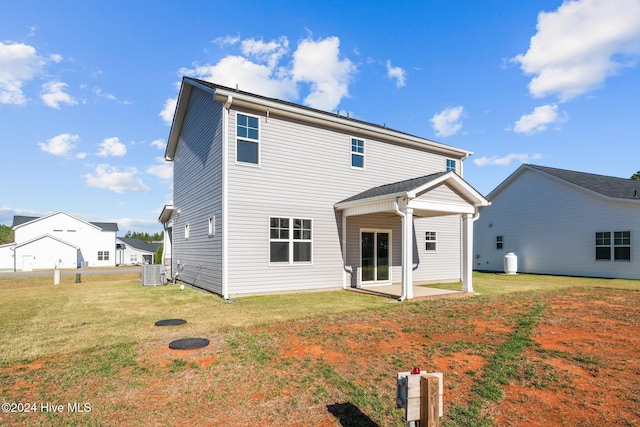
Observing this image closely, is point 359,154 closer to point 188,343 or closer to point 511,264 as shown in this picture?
point 188,343

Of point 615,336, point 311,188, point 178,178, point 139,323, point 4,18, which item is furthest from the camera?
point 178,178

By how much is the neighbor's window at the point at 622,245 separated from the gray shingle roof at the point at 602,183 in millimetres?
1804

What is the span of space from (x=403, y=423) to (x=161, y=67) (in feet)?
44.6

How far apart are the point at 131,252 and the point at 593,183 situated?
54.8 meters

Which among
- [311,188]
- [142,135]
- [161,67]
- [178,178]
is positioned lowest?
[311,188]

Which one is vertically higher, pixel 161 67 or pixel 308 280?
pixel 161 67

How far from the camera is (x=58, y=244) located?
40.0 metres

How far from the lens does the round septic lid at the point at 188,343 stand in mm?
5254

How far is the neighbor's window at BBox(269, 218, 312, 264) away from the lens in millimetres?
10969

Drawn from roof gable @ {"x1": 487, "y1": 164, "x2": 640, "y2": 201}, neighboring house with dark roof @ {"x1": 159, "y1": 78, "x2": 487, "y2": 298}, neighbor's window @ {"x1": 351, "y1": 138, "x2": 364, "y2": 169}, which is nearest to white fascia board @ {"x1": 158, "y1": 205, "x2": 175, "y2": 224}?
neighboring house with dark roof @ {"x1": 159, "y1": 78, "x2": 487, "y2": 298}

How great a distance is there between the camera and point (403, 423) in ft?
10.1

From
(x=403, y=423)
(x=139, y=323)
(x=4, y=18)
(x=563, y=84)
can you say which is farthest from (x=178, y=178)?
(x=563, y=84)

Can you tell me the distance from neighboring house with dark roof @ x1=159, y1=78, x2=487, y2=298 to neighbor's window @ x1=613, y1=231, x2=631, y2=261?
9295mm

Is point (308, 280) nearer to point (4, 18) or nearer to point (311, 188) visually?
point (311, 188)
